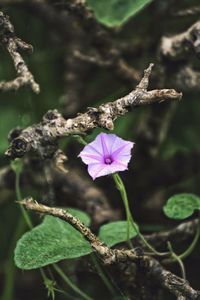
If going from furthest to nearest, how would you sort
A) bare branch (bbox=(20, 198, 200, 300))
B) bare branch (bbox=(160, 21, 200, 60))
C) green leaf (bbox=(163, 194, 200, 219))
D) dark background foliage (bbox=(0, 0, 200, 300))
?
dark background foliage (bbox=(0, 0, 200, 300)), bare branch (bbox=(160, 21, 200, 60)), green leaf (bbox=(163, 194, 200, 219)), bare branch (bbox=(20, 198, 200, 300))

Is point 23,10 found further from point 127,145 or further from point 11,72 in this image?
point 127,145

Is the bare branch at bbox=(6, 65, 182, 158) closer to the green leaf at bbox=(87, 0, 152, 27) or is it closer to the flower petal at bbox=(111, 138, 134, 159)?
the flower petal at bbox=(111, 138, 134, 159)

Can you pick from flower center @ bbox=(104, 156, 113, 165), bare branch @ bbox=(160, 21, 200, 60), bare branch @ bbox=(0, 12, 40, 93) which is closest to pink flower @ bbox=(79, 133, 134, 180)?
flower center @ bbox=(104, 156, 113, 165)

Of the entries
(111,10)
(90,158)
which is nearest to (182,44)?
(111,10)

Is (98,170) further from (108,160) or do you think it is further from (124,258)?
(124,258)

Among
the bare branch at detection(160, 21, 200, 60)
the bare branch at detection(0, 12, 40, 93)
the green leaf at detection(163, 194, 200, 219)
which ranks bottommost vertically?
the green leaf at detection(163, 194, 200, 219)

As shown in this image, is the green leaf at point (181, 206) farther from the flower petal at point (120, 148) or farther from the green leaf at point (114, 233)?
the flower petal at point (120, 148)

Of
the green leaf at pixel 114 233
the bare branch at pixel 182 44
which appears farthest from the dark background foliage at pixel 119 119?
the green leaf at pixel 114 233

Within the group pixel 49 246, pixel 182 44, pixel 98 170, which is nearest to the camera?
pixel 98 170

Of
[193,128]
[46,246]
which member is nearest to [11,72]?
[193,128]
